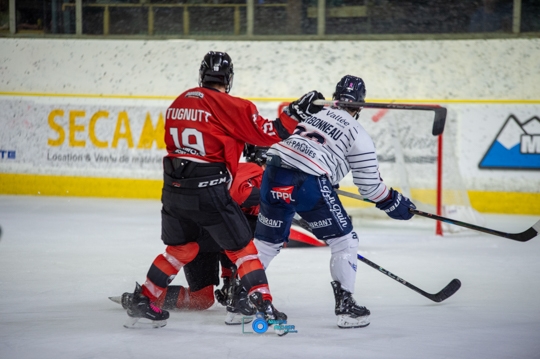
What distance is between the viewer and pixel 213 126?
108 inches

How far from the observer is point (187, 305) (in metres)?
3.25

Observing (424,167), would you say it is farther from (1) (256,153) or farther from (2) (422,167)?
(1) (256,153)

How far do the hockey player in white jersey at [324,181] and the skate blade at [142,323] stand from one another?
0.55m

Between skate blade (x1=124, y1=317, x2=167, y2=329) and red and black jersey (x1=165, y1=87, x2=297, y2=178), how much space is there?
67cm

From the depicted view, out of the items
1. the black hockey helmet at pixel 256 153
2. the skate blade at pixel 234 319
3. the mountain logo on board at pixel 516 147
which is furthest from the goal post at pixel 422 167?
the skate blade at pixel 234 319

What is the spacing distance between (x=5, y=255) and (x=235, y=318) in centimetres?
223

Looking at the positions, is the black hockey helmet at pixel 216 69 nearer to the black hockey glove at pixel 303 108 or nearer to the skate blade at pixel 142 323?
the black hockey glove at pixel 303 108

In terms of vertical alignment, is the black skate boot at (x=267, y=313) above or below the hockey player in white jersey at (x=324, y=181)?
below

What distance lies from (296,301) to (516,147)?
4.28m

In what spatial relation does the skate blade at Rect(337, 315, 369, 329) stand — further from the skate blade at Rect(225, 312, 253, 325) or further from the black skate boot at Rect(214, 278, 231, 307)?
the black skate boot at Rect(214, 278, 231, 307)

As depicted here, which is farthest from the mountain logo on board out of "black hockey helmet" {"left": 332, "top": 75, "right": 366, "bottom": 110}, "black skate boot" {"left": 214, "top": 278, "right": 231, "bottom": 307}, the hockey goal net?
"black skate boot" {"left": 214, "top": 278, "right": 231, "bottom": 307}

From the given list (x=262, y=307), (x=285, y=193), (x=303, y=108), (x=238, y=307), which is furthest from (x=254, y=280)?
(x=303, y=108)

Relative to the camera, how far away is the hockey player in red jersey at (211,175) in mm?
2748

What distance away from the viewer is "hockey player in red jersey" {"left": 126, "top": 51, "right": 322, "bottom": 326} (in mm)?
2748
